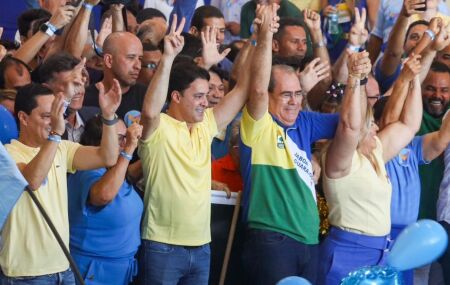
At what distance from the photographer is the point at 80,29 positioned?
727 cm

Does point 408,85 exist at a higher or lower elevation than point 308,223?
higher

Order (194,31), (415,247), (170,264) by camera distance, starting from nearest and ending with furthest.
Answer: (415,247) < (170,264) < (194,31)

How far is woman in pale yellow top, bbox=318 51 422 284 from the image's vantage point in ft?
20.9

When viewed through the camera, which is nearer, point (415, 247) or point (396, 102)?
point (415, 247)

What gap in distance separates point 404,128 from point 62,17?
2220 millimetres

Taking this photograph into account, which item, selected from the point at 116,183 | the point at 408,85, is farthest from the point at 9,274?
the point at 408,85

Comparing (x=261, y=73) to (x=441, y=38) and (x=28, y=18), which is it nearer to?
(x=441, y=38)

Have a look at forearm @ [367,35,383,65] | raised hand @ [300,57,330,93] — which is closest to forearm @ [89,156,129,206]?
raised hand @ [300,57,330,93]

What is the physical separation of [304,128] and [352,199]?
50 cm

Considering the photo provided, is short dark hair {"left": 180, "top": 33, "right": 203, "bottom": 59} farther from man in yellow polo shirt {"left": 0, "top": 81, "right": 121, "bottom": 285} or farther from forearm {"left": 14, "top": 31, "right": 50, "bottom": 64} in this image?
man in yellow polo shirt {"left": 0, "top": 81, "right": 121, "bottom": 285}

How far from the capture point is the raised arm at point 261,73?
20.6 ft

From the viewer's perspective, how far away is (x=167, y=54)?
5.96m

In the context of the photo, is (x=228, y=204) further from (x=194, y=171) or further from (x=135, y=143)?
(x=135, y=143)

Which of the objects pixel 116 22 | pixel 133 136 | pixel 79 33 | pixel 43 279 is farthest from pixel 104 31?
pixel 43 279
